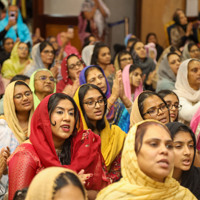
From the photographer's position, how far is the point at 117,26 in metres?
9.02

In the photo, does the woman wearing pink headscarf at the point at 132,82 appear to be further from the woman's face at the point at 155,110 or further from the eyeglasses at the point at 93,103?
the eyeglasses at the point at 93,103

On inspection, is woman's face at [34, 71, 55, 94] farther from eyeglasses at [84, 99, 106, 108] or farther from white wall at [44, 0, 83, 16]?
white wall at [44, 0, 83, 16]

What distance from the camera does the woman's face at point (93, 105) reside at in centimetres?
306

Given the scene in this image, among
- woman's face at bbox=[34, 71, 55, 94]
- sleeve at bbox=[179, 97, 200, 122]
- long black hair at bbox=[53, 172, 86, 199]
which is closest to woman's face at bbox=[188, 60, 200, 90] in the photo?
sleeve at bbox=[179, 97, 200, 122]

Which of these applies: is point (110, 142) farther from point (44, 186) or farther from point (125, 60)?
point (125, 60)

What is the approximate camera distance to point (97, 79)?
3.94 meters

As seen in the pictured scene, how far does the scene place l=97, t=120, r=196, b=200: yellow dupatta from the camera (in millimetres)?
2023

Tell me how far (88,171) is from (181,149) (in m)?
0.58

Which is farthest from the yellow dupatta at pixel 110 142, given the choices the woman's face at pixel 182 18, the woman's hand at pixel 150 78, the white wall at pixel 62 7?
the white wall at pixel 62 7

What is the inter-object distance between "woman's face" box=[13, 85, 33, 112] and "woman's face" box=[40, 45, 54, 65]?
6.88 feet

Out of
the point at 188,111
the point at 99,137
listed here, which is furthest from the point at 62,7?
the point at 99,137

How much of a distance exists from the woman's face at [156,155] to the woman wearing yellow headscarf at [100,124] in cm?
92

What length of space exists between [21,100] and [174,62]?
2.50 meters

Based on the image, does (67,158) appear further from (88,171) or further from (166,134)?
(166,134)
